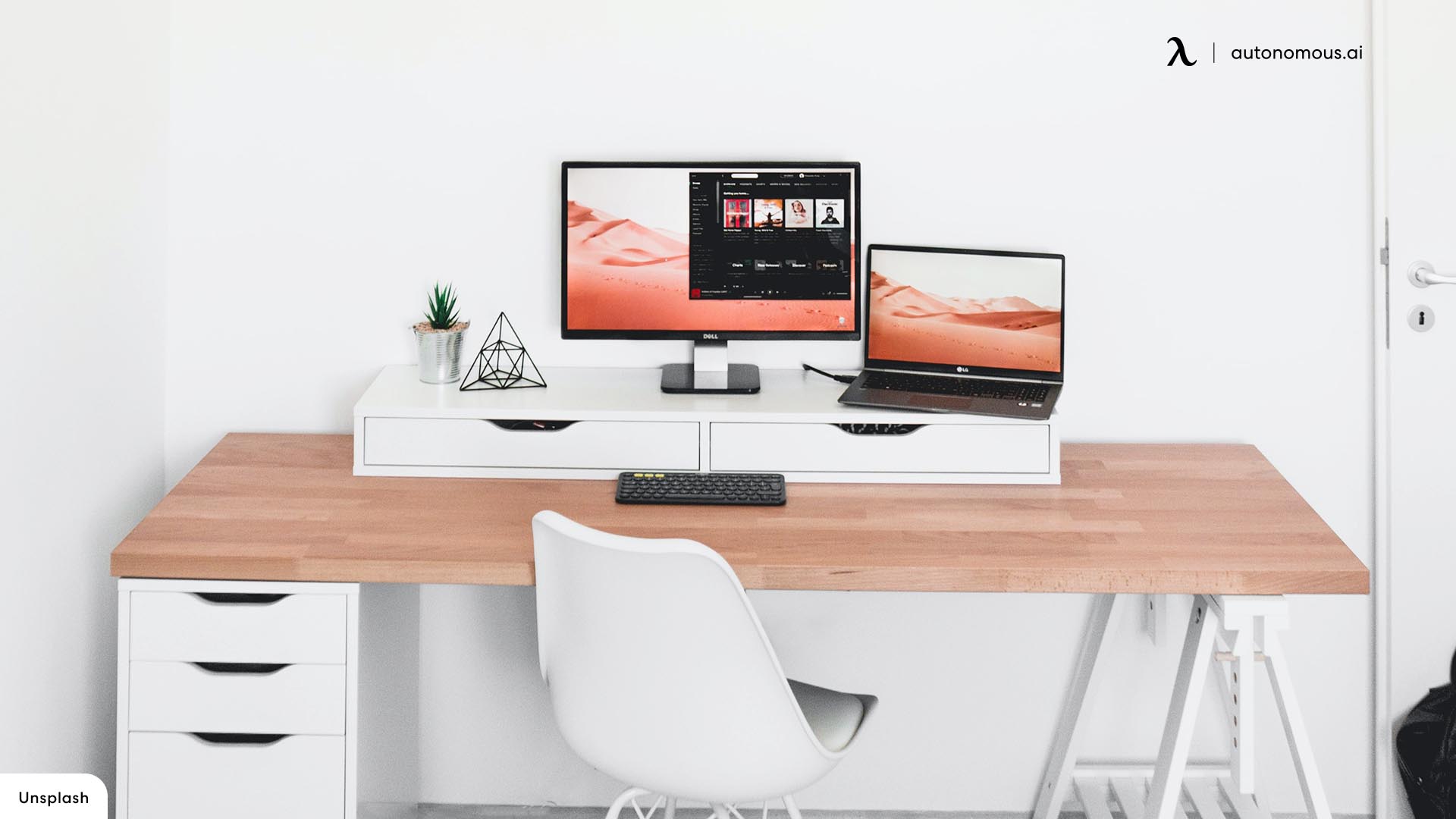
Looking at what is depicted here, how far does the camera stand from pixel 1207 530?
223 centimetres

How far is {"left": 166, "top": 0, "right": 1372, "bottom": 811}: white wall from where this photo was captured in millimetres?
2672

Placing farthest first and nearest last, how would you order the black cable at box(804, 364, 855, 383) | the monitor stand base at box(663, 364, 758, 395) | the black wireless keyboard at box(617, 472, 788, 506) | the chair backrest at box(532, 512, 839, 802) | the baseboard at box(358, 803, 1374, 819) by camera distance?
the baseboard at box(358, 803, 1374, 819) < the black cable at box(804, 364, 855, 383) < the monitor stand base at box(663, 364, 758, 395) < the black wireless keyboard at box(617, 472, 788, 506) < the chair backrest at box(532, 512, 839, 802)

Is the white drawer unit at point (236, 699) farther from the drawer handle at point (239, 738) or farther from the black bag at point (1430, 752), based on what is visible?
the black bag at point (1430, 752)

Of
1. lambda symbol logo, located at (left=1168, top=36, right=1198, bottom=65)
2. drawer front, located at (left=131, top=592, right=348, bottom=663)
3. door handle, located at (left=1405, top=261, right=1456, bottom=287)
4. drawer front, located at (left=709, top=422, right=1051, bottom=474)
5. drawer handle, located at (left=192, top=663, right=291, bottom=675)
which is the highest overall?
lambda symbol logo, located at (left=1168, top=36, right=1198, bottom=65)

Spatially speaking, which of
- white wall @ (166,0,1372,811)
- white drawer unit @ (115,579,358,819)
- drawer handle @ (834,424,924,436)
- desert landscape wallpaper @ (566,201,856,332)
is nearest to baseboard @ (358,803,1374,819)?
white wall @ (166,0,1372,811)

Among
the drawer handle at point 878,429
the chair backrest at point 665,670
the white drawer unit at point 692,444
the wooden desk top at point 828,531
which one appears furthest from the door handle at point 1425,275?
the chair backrest at point 665,670

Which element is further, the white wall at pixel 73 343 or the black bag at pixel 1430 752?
the black bag at pixel 1430 752

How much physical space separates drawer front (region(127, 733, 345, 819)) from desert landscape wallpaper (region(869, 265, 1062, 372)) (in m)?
1.23

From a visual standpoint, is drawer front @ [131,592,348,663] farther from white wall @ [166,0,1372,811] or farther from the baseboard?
the baseboard

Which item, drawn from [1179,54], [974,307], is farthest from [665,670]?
[1179,54]

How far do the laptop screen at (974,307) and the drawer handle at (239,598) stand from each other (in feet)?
3.95

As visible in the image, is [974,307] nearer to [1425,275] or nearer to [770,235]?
[770,235]

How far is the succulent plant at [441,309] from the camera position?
8.70 feet

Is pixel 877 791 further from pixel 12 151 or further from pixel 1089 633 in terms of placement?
pixel 12 151
